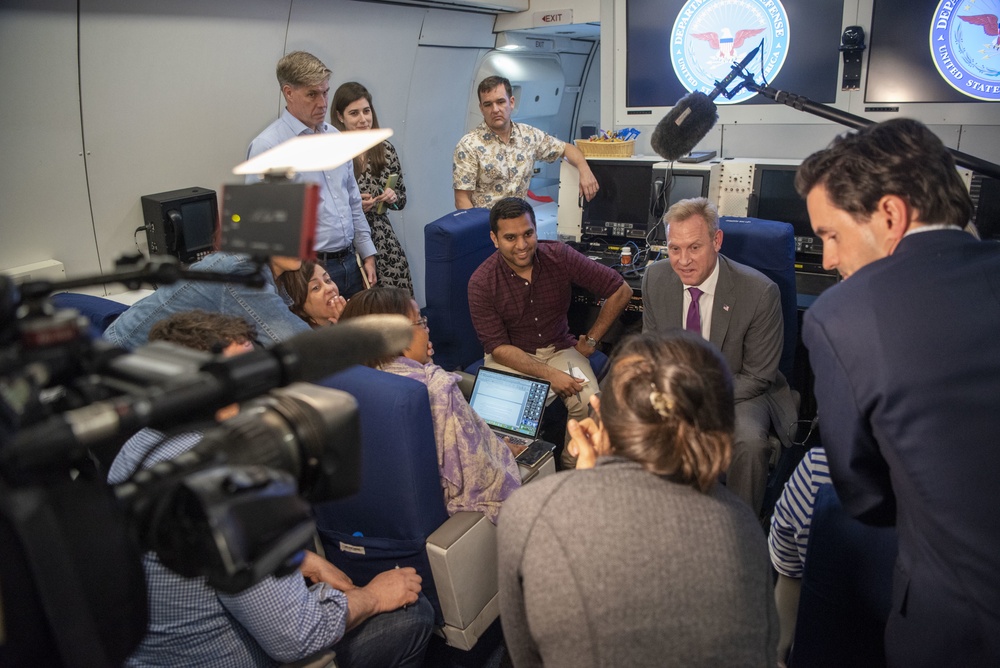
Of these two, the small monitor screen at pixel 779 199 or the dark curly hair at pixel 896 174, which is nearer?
the dark curly hair at pixel 896 174

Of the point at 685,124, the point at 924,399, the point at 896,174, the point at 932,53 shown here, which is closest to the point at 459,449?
the point at 924,399

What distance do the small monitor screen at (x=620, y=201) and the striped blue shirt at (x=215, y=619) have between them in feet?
10.1

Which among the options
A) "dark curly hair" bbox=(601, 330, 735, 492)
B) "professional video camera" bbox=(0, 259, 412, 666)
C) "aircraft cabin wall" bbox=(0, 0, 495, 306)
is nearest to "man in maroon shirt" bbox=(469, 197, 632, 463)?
"aircraft cabin wall" bbox=(0, 0, 495, 306)

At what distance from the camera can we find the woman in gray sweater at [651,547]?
119 centimetres

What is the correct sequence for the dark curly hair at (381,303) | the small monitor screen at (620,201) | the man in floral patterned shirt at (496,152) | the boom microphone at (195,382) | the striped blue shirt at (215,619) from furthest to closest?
the man in floral patterned shirt at (496,152)
the small monitor screen at (620,201)
the dark curly hair at (381,303)
the striped blue shirt at (215,619)
the boom microphone at (195,382)

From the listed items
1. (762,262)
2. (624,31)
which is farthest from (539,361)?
(624,31)

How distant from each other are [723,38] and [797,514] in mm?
2807

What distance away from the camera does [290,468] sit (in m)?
0.89

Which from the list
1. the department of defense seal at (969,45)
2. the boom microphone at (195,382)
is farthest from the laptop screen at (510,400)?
the department of defense seal at (969,45)

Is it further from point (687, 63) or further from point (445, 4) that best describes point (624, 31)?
point (445, 4)

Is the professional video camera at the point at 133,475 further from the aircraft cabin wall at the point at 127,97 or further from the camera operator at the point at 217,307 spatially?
Answer: the aircraft cabin wall at the point at 127,97

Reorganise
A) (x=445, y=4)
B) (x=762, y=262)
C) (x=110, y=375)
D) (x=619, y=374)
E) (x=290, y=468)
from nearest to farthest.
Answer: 1. (x=110, y=375)
2. (x=290, y=468)
3. (x=619, y=374)
4. (x=762, y=262)
5. (x=445, y=4)

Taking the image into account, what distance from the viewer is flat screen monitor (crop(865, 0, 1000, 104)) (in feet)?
10.9

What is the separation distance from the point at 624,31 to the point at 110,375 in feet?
13.3
